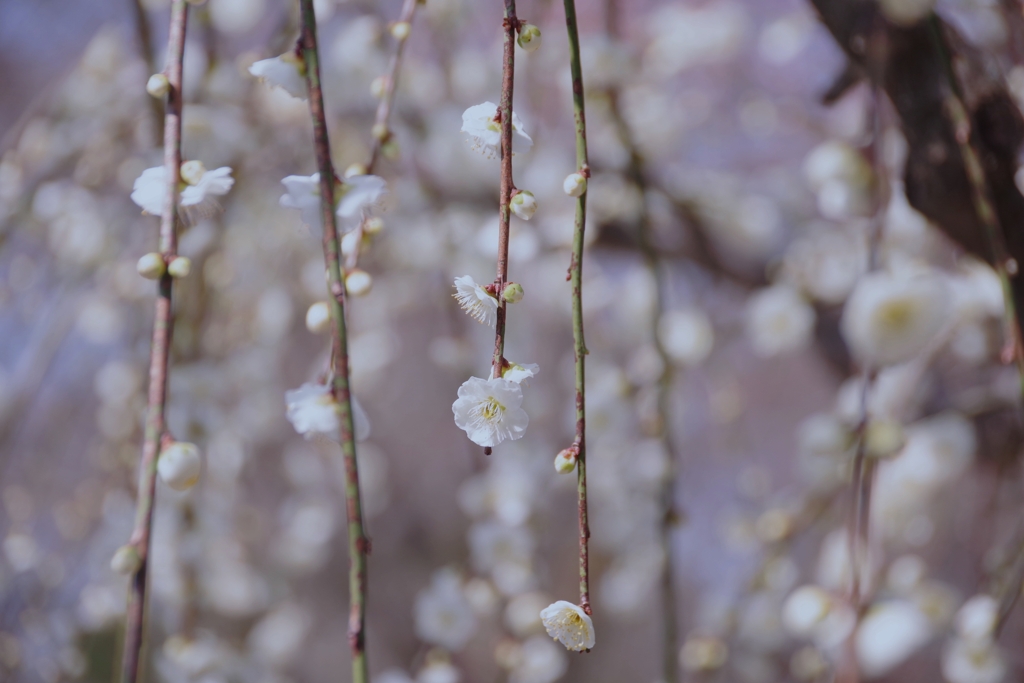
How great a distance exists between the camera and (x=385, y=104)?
51 cm

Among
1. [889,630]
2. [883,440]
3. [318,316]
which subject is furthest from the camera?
[889,630]

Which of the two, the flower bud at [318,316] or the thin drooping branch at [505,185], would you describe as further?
the flower bud at [318,316]

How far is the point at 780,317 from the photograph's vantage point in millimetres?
1112

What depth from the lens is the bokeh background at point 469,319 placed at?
0.88 meters

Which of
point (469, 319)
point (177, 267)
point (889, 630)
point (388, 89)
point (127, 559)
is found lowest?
point (889, 630)

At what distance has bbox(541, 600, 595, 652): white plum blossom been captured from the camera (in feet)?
1.16

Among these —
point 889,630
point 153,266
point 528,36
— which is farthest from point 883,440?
point 153,266

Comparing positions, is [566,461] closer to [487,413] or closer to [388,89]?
[487,413]

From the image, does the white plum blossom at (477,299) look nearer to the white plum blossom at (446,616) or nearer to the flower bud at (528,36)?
the flower bud at (528,36)


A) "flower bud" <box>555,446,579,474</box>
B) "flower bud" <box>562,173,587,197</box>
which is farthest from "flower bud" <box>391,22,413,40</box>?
"flower bud" <box>555,446,579,474</box>

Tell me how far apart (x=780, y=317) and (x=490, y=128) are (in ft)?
2.90

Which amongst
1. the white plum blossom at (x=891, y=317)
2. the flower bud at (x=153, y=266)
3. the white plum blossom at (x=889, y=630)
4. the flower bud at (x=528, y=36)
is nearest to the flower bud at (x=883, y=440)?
the white plum blossom at (x=891, y=317)

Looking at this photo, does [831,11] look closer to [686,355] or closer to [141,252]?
[686,355]

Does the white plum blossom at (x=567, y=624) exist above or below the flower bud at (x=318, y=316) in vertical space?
below
